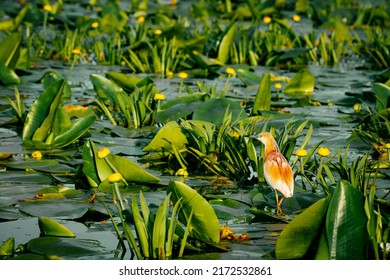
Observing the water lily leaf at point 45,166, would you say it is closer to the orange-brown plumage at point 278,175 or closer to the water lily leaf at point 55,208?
the water lily leaf at point 55,208

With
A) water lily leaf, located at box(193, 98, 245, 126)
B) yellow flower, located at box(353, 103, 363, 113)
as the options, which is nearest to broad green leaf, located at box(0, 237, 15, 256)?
water lily leaf, located at box(193, 98, 245, 126)

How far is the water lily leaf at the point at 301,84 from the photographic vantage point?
21.0 ft

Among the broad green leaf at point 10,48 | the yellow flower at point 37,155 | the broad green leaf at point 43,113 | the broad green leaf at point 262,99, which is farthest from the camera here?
the broad green leaf at point 10,48

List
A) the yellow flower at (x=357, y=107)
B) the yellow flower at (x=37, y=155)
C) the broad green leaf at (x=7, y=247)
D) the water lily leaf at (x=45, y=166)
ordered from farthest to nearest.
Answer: the yellow flower at (x=357, y=107) → the yellow flower at (x=37, y=155) → the water lily leaf at (x=45, y=166) → the broad green leaf at (x=7, y=247)

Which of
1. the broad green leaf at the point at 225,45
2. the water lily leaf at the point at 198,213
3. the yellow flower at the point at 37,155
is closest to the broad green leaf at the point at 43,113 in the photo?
the yellow flower at the point at 37,155

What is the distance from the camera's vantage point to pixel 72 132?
4727 mm

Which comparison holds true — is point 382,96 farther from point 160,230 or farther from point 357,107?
point 160,230

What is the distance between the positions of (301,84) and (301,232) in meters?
3.46

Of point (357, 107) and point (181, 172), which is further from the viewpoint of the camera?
point (357, 107)

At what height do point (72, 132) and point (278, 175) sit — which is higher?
point (278, 175)

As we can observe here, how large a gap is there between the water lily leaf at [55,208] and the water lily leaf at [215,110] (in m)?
1.33

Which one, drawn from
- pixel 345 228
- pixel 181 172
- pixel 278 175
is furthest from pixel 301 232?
pixel 181 172
